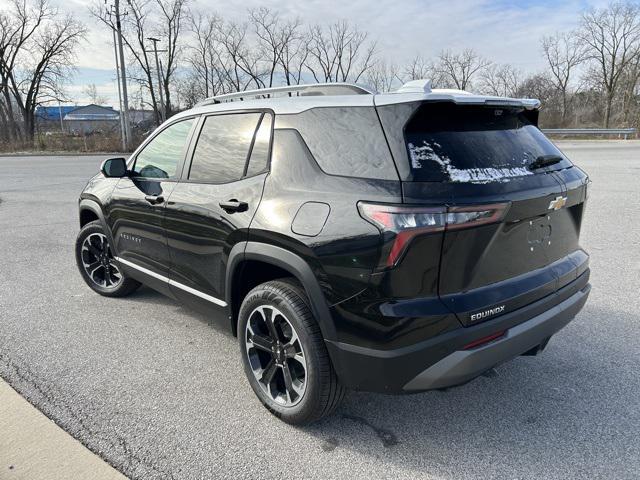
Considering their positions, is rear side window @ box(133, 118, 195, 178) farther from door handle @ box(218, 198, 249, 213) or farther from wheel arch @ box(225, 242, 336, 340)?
wheel arch @ box(225, 242, 336, 340)

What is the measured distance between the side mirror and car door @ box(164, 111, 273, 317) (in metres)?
0.80

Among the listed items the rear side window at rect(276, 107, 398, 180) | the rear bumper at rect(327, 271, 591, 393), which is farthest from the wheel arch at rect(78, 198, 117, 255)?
the rear bumper at rect(327, 271, 591, 393)

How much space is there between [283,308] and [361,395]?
89 centimetres

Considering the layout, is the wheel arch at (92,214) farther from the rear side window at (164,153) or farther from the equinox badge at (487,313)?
the equinox badge at (487,313)

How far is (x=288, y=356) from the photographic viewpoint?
2672mm

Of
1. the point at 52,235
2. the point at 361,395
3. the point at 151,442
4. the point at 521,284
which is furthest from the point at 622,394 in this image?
the point at 52,235

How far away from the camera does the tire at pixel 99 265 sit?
15.1ft

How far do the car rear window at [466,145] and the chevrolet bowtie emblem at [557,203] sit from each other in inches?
7.6

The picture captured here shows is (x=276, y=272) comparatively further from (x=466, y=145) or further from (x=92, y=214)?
(x=92, y=214)

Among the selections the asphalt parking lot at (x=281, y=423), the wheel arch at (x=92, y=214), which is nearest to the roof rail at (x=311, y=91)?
the wheel arch at (x=92, y=214)

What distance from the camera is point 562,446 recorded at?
2482mm

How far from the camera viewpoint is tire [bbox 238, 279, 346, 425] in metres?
2.47

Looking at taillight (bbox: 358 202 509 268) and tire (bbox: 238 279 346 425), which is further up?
taillight (bbox: 358 202 509 268)

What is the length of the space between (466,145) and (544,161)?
1.95ft
